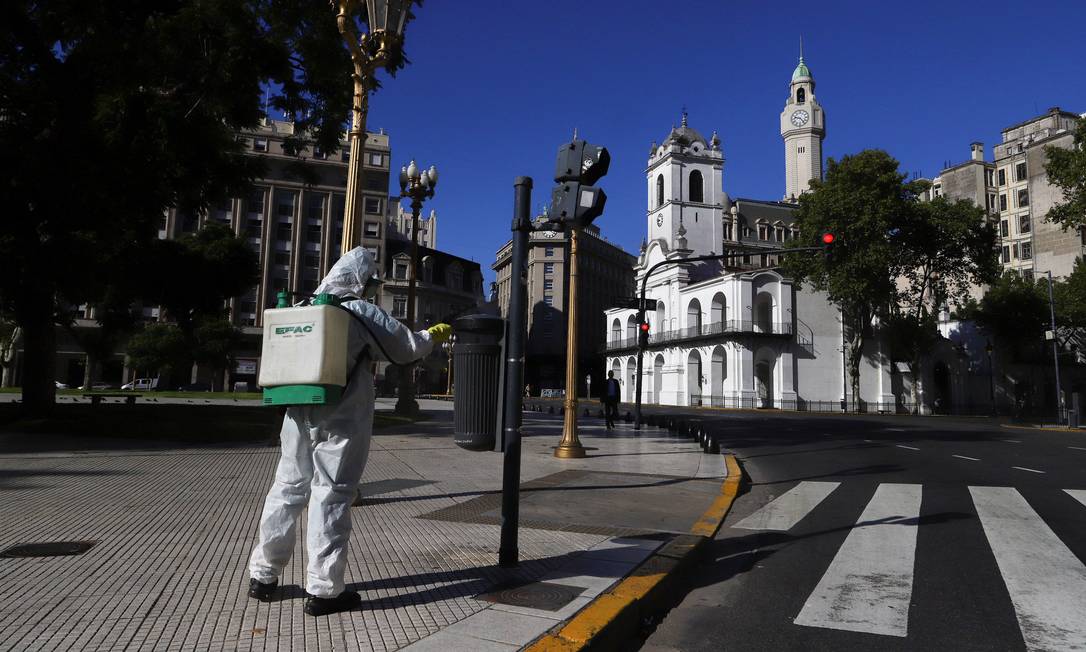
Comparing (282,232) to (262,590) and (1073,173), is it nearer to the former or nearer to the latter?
(1073,173)

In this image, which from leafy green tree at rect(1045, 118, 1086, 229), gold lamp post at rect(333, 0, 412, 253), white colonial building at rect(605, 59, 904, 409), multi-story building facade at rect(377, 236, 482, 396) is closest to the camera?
gold lamp post at rect(333, 0, 412, 253)

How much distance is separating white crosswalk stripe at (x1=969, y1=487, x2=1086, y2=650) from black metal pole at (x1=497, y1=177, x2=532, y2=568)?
284 centimetres

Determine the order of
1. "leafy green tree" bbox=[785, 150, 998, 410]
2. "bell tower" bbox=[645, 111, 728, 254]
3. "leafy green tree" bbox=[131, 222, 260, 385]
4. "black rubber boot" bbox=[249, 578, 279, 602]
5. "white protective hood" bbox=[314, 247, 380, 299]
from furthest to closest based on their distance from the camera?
"bell tower" bbox=[645, 111, 728, 254] → "leafy green tree" bbox=[785, 150, 998, 410] → "leafy green tree" bbox=[131, 222, 260, 385] → "white protective hood" bbox=[314, 247, 380, 299] → "black rubber boot" bbox=[249, 578, 279, 602]

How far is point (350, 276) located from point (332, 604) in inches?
67.4

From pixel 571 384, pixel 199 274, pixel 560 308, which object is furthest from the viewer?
pixel 560 308

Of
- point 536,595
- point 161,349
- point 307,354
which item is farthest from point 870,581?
point 161,349

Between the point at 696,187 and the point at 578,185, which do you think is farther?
the point at 696,187

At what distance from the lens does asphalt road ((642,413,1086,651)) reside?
142 inches

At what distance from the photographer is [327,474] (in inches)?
134

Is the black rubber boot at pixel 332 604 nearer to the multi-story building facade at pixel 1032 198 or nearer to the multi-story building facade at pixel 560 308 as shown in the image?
the multi-story building facade at pixel 1032 198

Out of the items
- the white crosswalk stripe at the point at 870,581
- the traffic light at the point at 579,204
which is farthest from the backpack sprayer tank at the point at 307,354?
the white crosswalk stripe at the point at 870,581

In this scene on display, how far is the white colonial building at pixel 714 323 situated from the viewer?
4844cm

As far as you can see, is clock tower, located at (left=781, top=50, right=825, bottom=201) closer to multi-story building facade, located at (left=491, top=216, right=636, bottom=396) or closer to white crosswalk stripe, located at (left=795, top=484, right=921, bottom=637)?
multi-story building facade, located at (left=491, top=216, right=636, bottom=396)

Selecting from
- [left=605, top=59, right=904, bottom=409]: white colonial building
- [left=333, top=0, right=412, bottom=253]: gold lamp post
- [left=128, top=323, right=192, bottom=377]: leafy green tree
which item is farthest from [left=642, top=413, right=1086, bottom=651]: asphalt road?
[left=128, top=323, right=192, bottom=377]: leafy green tree
